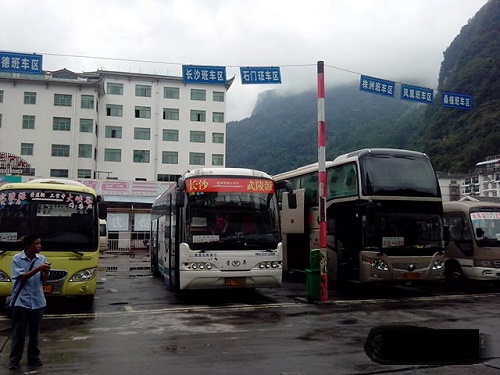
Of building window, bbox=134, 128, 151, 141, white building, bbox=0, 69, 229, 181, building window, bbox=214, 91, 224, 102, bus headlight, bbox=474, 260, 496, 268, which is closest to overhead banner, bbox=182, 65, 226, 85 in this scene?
bus headlight, bbox=474, 260, 496, 268

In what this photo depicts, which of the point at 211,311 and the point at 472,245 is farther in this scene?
the point at 472,245

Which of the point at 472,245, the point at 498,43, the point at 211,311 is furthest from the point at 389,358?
the point at 498,43

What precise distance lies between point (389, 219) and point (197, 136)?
168ft

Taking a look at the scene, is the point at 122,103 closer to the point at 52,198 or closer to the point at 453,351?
the point at 52,198

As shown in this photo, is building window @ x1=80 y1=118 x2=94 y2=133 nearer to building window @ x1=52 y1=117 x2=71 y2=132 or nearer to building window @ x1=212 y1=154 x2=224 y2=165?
building window @ x1=52 y1=117 x2=71 y2=132

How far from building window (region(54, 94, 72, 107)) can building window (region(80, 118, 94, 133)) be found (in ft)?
7.96

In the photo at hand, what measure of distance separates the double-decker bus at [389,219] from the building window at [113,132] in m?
50.6

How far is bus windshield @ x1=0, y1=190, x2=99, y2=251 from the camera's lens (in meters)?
9.79

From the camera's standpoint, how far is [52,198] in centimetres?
1016

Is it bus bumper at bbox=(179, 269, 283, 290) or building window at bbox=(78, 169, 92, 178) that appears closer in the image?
bus bumper at bbox=(179, 269, 283, 290)

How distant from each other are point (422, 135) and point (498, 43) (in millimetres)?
18394

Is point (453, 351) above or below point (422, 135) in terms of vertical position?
below

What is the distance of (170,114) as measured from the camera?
6184 centimetres

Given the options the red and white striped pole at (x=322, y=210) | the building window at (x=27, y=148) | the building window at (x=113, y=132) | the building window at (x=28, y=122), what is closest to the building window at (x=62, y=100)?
the building window at (x=28, y=122)
